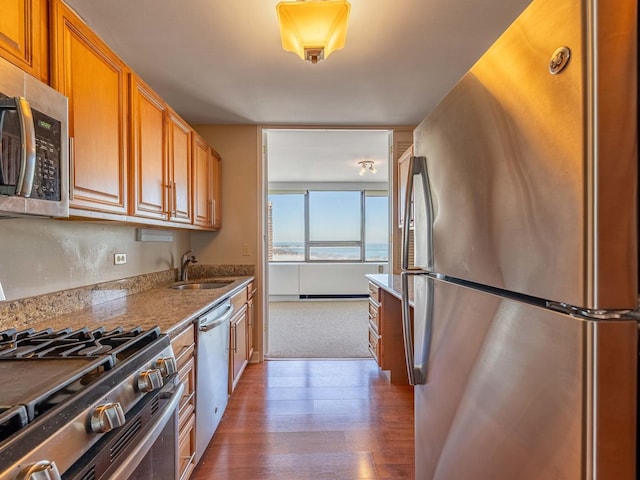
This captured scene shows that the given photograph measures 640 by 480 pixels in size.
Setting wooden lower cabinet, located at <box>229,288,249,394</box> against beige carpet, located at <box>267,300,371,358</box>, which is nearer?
wooden lower cabinet, located at <box>229,288,249,394</box>

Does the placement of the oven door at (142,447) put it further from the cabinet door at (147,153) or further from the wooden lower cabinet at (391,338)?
the wooden lower cabinet at (391,338)

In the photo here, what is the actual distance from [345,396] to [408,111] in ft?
8.24

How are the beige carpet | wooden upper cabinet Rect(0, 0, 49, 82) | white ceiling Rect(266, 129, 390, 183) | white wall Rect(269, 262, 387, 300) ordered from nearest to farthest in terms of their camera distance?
wooden upper cabinet Rect(0, 0, 49, 82), the beige carpet, white ceiling Rect(266, 129, 390, 183), white wall Rect(269, 262, 387, 300)

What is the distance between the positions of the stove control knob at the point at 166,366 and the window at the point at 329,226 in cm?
567

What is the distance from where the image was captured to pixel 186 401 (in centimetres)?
153

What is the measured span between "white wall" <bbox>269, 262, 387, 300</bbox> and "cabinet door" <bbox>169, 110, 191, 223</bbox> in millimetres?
4110

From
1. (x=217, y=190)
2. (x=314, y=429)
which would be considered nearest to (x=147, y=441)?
(x=314, y=429)

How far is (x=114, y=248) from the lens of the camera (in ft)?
6.72

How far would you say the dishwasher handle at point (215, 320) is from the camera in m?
1.75

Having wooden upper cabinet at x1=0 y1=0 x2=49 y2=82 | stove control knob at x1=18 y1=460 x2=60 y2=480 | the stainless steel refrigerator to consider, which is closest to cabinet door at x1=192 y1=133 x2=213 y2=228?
wooden upper cabinet at x1=0 y1=0 x2=49 y2=82

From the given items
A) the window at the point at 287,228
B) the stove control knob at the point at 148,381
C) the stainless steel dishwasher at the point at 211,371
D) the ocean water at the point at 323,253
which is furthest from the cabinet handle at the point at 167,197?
the ocean water at the point at 323,253

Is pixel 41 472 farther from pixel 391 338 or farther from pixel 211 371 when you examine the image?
pixel 391 338

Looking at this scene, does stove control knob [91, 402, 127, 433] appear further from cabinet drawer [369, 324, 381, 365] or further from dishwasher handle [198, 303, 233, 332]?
cabinet drawer [369, 324, 381, 365]

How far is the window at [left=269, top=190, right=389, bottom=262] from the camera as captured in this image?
6.82 meters
